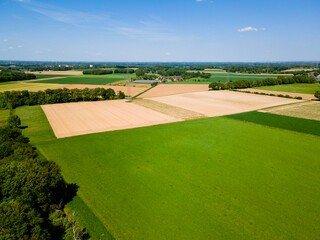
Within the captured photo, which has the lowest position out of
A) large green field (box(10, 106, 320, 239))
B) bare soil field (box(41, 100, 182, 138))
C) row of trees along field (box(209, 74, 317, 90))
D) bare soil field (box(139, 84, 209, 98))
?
large green field (box(10, 106, 320, 239))

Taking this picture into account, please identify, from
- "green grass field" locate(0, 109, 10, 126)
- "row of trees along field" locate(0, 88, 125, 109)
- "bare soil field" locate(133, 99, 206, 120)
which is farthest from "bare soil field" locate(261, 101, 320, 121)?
"green grass field" locate(0, 109, 10, 126)

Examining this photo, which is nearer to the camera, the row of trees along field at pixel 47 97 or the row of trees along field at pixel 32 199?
the row of trees along field at pixel 32 199

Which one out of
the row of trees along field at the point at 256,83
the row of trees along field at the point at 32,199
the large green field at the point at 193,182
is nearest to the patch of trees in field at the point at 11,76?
the large green field at the point at 193,182

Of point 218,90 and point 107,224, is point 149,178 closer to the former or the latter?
point 107,224

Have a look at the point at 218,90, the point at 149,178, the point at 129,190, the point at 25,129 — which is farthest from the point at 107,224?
the point at 218,90

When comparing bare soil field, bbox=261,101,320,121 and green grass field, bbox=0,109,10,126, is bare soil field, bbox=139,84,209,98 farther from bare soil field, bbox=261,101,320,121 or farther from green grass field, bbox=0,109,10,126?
green grass field, bbox=0,109,10,126

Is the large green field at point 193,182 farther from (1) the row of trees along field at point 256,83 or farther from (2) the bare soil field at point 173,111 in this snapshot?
(1) the row of trees along field at point 256,83

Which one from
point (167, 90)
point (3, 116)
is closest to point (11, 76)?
point (3, 116)
